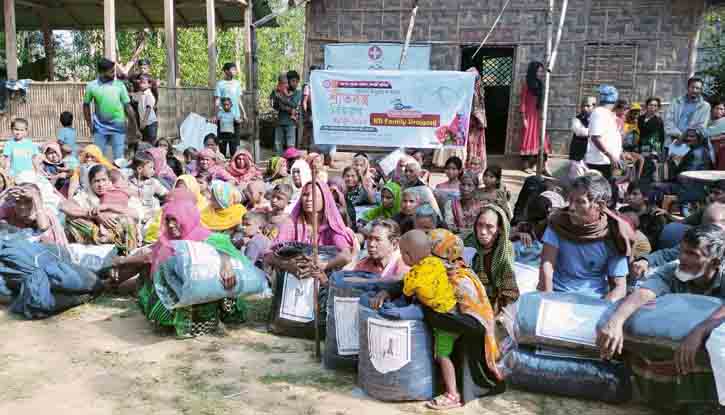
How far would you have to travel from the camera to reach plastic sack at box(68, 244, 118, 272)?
521cm

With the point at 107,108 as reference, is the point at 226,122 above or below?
below

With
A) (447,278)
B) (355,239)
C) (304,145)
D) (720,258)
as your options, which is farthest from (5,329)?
(304,145)

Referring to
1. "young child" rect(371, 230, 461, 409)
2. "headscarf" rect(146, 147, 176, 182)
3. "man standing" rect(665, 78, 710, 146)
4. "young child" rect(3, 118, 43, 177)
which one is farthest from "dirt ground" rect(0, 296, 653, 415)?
"man standing" rect(665, 78, 710, 146)

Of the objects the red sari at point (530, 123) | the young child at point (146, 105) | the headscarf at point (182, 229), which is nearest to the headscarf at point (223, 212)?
the headscarf at point (182, 229)

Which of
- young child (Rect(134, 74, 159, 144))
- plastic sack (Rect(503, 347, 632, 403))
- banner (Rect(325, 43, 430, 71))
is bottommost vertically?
plastic sack (Rect(503, 347, 632, 403))

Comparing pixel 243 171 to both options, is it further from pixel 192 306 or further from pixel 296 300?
pixel 296 300

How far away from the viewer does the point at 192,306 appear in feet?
14.0

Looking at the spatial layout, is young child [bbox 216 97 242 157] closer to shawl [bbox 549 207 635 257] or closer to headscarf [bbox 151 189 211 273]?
headscarf [bbox 151 189 211 273]

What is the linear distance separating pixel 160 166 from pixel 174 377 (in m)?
4.27

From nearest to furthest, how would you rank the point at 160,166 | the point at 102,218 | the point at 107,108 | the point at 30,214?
the point at 30,214, the point at 102,218, the point at 160,166, the point at 107,108

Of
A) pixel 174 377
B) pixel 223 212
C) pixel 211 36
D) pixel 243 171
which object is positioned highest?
pixel 211 36

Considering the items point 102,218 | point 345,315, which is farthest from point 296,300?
point 102,218

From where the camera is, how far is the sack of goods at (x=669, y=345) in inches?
118

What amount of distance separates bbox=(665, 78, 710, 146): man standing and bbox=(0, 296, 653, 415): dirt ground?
259 inches
